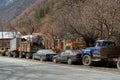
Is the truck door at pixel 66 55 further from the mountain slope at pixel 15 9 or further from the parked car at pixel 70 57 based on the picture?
the mountain slope at pixel 15 9

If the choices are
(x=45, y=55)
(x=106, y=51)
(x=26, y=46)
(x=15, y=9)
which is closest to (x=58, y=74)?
(x=106, y=51)

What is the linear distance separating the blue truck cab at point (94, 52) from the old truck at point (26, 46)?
16.9m

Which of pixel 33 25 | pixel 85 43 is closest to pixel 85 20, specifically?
pixel 85 43

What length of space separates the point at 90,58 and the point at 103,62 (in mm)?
1728

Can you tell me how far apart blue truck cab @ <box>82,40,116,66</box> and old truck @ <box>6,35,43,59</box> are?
16.9 meters

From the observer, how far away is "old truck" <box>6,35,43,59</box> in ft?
162

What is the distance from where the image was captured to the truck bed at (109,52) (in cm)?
3062

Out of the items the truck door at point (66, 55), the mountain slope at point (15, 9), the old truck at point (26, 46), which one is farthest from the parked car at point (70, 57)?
the mountain slope at point (15, 9)

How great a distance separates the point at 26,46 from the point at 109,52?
70.3 ft

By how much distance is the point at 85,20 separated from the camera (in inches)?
1635

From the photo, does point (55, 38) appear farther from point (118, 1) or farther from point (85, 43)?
point (118, 1)

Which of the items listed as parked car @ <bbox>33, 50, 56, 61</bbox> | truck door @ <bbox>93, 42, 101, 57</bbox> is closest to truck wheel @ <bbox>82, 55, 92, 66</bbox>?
truck door @ <bbox>93, 42, 101, 57</bbox>

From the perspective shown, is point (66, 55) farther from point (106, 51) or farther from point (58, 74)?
point (58, 74)

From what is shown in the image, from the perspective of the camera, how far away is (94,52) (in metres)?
31.6
